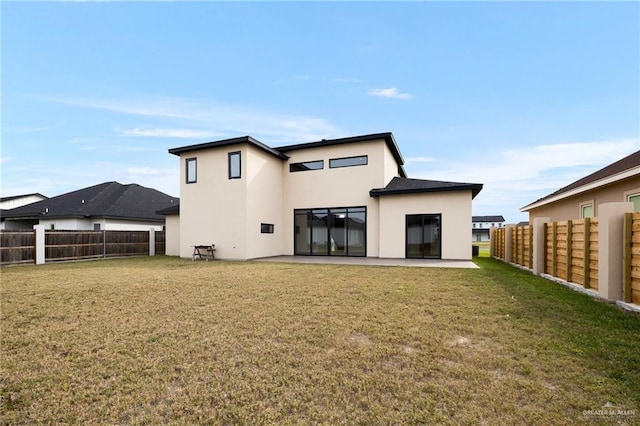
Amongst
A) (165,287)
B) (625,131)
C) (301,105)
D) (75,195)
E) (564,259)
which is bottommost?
(165,287)

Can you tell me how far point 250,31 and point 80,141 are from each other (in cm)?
1367

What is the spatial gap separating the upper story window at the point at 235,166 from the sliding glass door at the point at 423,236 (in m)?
8.46

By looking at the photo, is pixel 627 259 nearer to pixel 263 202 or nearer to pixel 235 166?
pixel 263 202

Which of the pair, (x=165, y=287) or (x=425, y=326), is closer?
(x=425, y=326)

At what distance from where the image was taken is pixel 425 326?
4234 mm

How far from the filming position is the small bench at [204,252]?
1404 centimetres

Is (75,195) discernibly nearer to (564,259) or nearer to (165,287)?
(165,287)

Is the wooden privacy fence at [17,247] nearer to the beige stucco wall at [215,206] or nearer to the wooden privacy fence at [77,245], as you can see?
the wooden privacy fence at [77,245]

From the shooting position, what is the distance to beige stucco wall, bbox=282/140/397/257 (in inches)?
583

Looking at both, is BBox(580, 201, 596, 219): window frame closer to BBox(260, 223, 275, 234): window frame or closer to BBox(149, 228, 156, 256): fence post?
BBox(260, 223, 275, 234): window frame

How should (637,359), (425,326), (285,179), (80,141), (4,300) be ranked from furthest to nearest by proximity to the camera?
→ (80,141), (285,179), (4,300), (425,326), (637,359)

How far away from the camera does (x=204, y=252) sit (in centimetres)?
1454

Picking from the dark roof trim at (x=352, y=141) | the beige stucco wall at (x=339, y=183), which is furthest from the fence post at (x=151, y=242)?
the dark roof trim at (x=352, y=141)

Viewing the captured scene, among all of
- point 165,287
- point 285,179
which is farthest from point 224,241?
point 165,287
